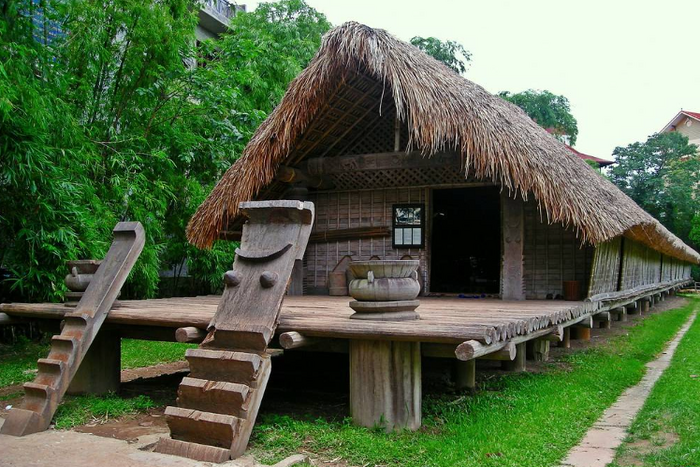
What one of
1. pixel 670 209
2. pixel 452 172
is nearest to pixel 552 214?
pixel 452 172

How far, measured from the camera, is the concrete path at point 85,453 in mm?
3863

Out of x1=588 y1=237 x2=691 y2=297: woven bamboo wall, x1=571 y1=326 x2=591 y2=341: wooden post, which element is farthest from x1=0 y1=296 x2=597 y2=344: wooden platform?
x1=571 y1=326 x2=591 y2=341: wooden post

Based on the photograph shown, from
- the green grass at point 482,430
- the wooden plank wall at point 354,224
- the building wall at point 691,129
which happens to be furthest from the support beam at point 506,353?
the building wall at point 691,129

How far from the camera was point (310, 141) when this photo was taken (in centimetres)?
911

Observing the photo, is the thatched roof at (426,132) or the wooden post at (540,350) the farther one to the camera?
the thatched roof at (426,132)

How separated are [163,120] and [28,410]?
627cm

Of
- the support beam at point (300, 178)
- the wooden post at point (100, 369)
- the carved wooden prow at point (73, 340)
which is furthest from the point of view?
the support beam at point (300, 178)

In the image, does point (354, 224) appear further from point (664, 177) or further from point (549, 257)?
point (664, 177)

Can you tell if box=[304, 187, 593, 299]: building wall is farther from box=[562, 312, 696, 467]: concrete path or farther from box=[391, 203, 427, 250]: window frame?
box=[562, 312, 696, 467]: concrete path

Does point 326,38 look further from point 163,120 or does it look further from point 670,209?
point 670,209

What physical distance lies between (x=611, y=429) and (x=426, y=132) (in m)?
4.03

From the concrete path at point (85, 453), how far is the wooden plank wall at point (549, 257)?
551cm

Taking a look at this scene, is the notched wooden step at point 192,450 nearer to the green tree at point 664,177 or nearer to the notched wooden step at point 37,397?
the notched wooden step at point 37,397

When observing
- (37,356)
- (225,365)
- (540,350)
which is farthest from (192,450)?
(37,356)
